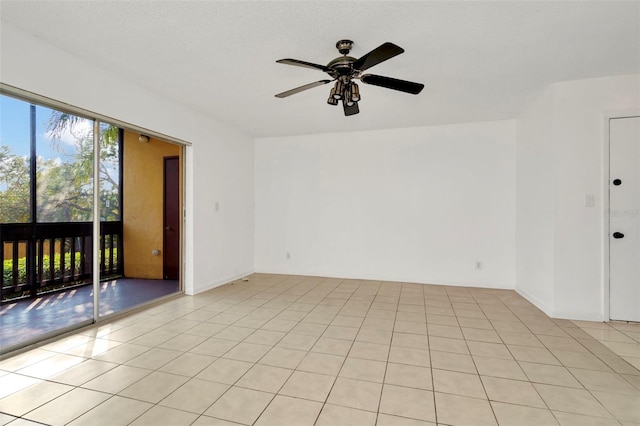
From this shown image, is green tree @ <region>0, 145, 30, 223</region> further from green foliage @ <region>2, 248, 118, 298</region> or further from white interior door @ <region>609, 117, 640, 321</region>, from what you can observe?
white interior door @ <region>609, 117, 640, 321</region>

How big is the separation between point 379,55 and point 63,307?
166 inches

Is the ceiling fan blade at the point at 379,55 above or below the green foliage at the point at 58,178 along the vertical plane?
above

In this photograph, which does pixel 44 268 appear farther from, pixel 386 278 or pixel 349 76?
pixel 386 278

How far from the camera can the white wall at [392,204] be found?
187 inches

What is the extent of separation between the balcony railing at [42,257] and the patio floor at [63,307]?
0.16 m

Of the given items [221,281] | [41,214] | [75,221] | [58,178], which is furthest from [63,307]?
[221,281]

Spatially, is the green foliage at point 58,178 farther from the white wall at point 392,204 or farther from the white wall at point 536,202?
the white wall at point 536,202

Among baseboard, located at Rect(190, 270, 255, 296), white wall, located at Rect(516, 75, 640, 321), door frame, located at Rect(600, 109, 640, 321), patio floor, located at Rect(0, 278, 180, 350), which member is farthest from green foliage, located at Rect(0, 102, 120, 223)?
door frame, located at Rect(600, 109, 640, 321)

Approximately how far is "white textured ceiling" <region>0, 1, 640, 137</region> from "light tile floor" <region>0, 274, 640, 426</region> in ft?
8.34

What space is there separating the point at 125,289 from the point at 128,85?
9.41ft

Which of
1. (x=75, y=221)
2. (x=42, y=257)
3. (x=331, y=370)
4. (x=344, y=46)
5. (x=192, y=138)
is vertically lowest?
(x=331, y=370)

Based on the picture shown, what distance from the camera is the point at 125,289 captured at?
4.50 m

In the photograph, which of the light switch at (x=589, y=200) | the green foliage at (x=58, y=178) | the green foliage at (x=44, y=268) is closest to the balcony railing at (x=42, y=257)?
the green foliage at (x=44, y=268)

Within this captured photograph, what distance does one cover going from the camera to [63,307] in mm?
3508
